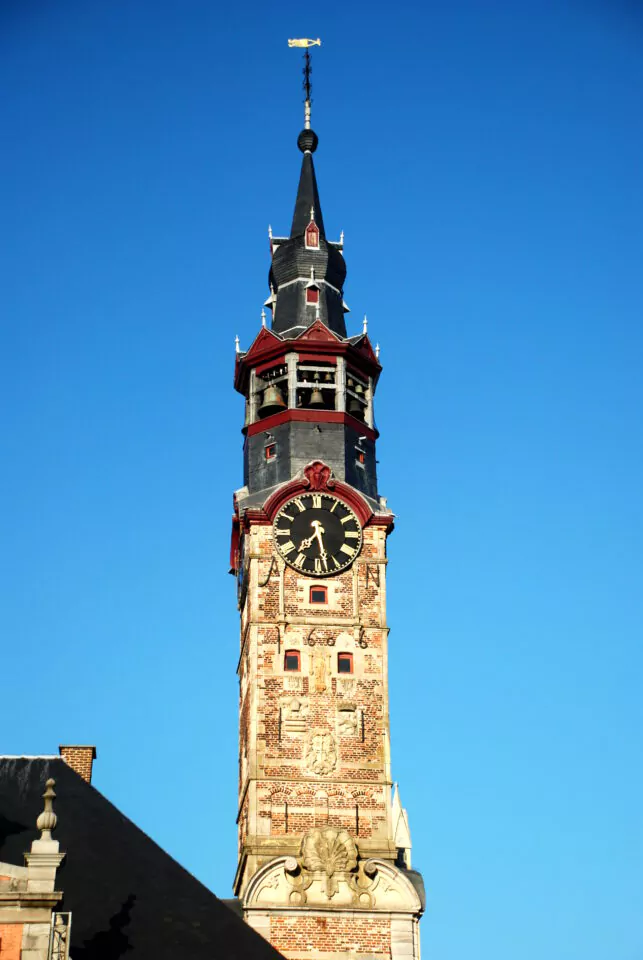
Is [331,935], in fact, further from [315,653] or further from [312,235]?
[312,235]

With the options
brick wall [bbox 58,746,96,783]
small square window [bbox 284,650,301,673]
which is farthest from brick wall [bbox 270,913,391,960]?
small square window [bbox 284,650,301,673]

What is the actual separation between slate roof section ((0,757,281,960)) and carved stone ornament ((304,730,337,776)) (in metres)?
10.1

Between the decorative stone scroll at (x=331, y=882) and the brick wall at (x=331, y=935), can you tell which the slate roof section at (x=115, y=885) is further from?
the brick wall at (x=331, y=935)

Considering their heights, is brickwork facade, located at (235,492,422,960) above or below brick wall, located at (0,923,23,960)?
above

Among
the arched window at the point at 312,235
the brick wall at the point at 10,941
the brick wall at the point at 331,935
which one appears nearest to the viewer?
the brick wall at the point at 10,941

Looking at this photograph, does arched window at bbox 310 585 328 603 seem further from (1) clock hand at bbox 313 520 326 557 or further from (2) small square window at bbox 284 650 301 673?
(2) small square window at bbox 284 650 301 673

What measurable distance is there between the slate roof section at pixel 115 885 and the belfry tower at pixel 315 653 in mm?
8460

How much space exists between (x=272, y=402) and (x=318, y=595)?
8.44 metres

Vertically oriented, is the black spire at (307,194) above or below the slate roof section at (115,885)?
above

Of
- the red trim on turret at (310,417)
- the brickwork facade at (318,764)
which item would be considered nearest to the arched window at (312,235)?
the red trim on turret at (310,417)

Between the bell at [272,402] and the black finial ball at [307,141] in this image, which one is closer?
the bell at [272,402]

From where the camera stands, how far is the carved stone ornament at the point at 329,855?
2235 inches

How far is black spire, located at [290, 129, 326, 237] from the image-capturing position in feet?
233

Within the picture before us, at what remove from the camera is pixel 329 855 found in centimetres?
5703
